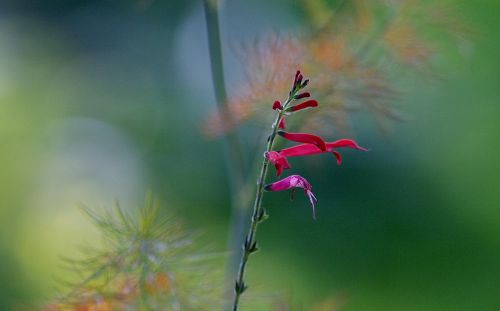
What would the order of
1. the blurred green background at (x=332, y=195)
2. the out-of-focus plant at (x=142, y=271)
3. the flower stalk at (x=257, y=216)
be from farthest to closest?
the blurred green background at (x=332, y=195) → the out-of-focus plant at (x=142, y=271) → the flower stalk at (x=257, y=216)

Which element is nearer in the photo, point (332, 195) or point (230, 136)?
point (230, 136)

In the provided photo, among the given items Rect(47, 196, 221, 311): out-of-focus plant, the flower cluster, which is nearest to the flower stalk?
the flower cluster

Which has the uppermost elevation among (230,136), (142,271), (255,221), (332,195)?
→ (332,195)

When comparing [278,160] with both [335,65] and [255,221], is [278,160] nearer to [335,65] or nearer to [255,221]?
[255,221]

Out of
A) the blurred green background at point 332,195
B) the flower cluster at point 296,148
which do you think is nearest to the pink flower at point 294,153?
the flower cluster at point 296,148

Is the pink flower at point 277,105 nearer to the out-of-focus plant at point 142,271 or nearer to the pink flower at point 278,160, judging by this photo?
the pink flower at point 278,160

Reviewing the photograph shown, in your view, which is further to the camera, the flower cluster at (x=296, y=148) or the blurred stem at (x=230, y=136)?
the blurred stem at (x=230, y=136)

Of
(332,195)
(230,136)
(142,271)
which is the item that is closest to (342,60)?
(230,136)

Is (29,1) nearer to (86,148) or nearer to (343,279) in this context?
(86,148)

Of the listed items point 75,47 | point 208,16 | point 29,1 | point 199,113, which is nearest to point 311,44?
point 208,16
